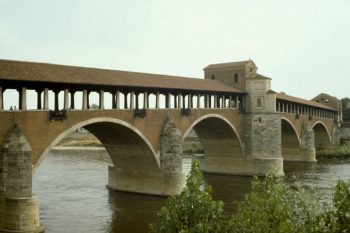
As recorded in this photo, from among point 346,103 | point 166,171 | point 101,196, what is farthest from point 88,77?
point 346,103

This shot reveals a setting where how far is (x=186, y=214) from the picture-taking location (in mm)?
12438

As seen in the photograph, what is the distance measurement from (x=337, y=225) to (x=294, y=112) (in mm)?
51079

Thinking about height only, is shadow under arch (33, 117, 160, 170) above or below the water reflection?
above

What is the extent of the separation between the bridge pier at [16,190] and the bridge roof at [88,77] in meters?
3.46

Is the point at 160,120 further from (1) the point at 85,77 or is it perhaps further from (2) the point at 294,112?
(2) the point at 294,112

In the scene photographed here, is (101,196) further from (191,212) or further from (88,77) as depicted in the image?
(191,212)

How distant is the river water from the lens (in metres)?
26.0

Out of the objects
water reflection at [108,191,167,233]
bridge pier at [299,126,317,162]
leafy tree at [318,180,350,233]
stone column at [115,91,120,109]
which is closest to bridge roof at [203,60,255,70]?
bridge pier at [299,126,317,162]

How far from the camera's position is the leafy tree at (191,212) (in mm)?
12236

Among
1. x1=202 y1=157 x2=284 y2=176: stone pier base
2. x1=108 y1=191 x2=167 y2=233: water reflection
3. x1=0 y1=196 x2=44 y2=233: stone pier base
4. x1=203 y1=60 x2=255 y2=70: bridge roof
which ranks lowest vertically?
x1=108 y1=191 x2=167 y2=233: water reflection

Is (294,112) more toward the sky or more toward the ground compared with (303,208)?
more toward the sky

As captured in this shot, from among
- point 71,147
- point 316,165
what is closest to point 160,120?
point 316,165

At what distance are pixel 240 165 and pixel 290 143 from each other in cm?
1725

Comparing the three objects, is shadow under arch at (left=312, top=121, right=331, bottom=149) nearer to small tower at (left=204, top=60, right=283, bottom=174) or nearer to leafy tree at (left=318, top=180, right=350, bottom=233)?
small tower at (left=204, top=60, right=283, bottom=174)
